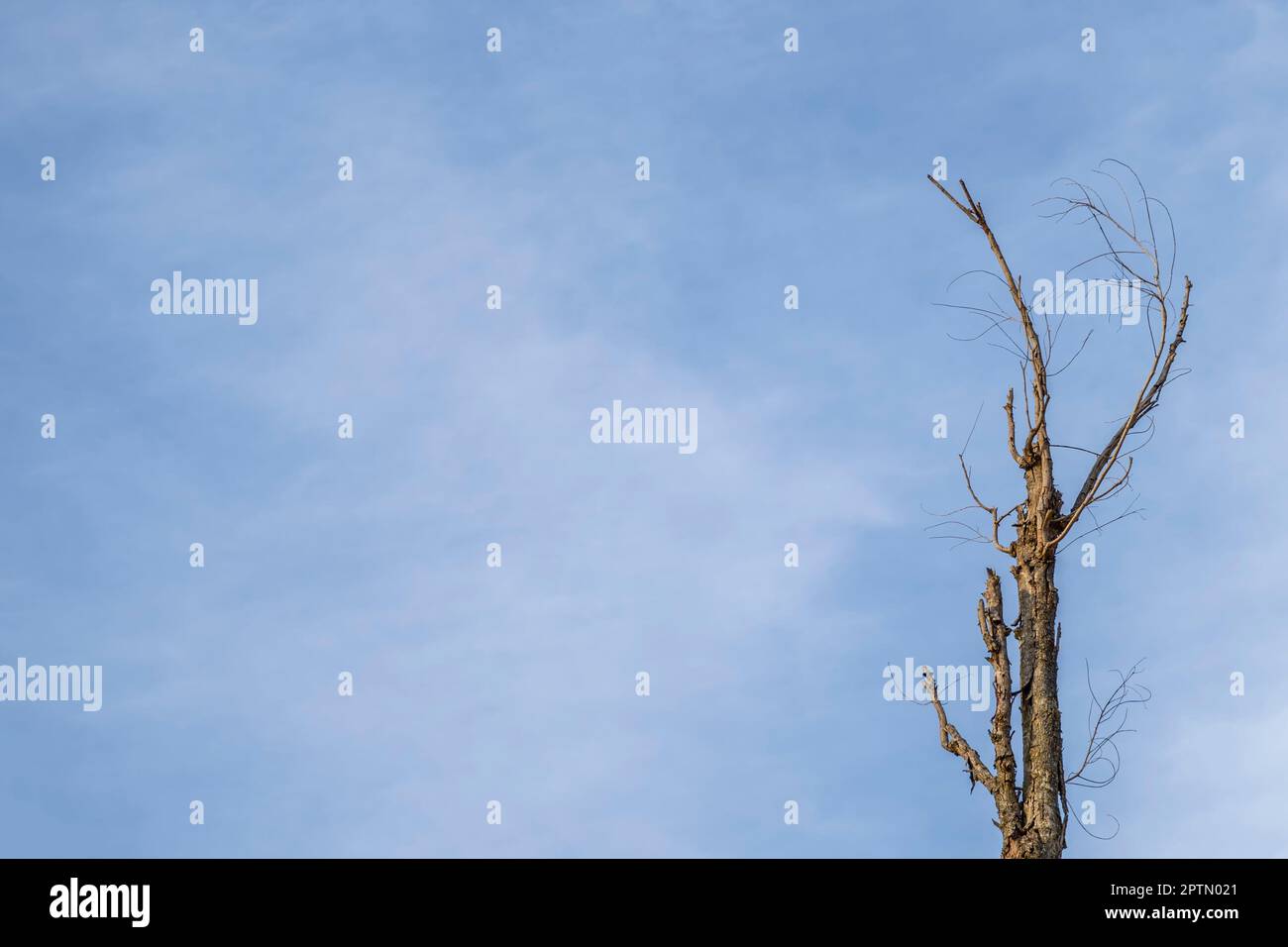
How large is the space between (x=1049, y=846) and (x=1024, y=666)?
1121 millimetres

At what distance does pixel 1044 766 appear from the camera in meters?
8.57
